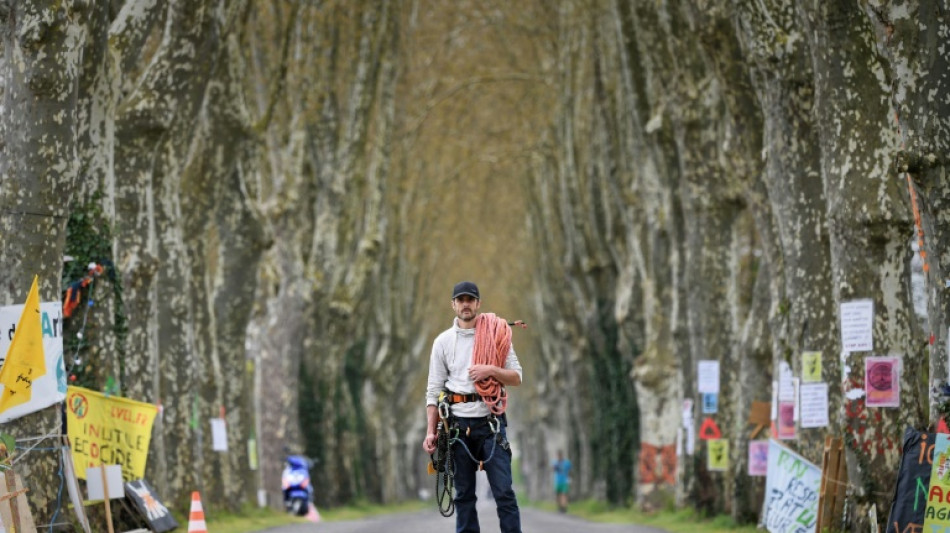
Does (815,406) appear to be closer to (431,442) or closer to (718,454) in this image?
(431,442)

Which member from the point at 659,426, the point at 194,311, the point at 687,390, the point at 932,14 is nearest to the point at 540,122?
the point at 659,426

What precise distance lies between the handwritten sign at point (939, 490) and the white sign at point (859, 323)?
3414mm

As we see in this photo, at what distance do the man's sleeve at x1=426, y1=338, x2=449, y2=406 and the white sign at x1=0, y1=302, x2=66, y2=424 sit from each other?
166 inches

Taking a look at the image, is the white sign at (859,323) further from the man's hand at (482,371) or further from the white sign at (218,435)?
the white sign at (218,435)

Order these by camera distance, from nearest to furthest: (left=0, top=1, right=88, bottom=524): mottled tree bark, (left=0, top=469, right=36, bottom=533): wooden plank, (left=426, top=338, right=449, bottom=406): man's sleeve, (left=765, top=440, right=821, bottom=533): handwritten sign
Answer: (left=426, top=338, right=449, bottom=406): man's sleeve
(left=0, top=469, right=36, bottom=533): wooden plank
(left=0, top=1, right=88, bottom=524): mottled tree bark
(left=765, top=440, right=821, bottom=533): handwritten sign

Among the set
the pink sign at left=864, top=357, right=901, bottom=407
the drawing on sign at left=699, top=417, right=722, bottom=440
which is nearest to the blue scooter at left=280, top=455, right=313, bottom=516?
the drawing on sign at left=699, top=417, right=722, bottom=440

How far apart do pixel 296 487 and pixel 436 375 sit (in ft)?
62.0

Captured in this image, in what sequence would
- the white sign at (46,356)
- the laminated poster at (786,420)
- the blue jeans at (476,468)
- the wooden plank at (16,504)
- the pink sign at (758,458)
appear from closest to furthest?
the blue jeans at (476,468) < the wooden plank at (16,504) < the white sign at (46,356) < the laminated poster at (786,420) < the pink sign at (758,458)

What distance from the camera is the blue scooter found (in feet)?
97.7

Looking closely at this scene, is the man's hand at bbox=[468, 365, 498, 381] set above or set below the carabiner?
above

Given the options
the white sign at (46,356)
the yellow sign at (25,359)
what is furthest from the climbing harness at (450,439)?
the white sign at (46,356)

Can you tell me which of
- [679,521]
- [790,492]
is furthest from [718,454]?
[790,492]

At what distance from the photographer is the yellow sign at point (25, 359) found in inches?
543

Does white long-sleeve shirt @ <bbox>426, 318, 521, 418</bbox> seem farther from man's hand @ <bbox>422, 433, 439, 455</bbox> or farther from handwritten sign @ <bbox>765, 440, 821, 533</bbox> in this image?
handwritten sign @ <bbox>765, 440, 821, 533</bbox>
